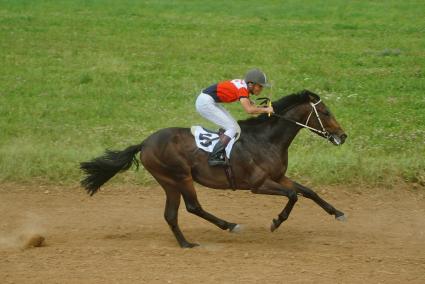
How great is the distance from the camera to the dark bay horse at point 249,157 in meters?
10.3

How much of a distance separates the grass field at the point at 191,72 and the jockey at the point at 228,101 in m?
3.00

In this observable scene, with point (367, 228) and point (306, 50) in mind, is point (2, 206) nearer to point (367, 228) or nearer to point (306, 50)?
point (367, 228)

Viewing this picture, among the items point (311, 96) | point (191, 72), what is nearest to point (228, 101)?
point (311, 96)

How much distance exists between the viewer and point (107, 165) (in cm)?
1068

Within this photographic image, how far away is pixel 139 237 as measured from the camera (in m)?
10.8

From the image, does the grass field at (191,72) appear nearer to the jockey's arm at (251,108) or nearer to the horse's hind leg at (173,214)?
the horse's hind leg at (173,214)

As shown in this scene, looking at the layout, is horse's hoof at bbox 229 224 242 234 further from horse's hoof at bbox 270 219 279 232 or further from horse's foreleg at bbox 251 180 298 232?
horse's foreleg at bbox 251 180 298 232

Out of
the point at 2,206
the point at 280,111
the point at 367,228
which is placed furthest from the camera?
the point at 2,206

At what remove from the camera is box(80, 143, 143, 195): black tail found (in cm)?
1064

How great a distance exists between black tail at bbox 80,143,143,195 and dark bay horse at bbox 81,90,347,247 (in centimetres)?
17

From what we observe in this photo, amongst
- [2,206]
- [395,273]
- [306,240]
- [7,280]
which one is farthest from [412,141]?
[7,280]

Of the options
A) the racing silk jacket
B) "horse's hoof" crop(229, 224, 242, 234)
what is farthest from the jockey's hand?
"horse's hoof" crop(229, 224, 242, 234)

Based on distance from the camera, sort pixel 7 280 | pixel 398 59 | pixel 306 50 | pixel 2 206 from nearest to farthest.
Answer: pixel 7 280, pixel 2 206, pixel 398 59, pixel 306 50

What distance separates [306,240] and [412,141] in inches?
198
